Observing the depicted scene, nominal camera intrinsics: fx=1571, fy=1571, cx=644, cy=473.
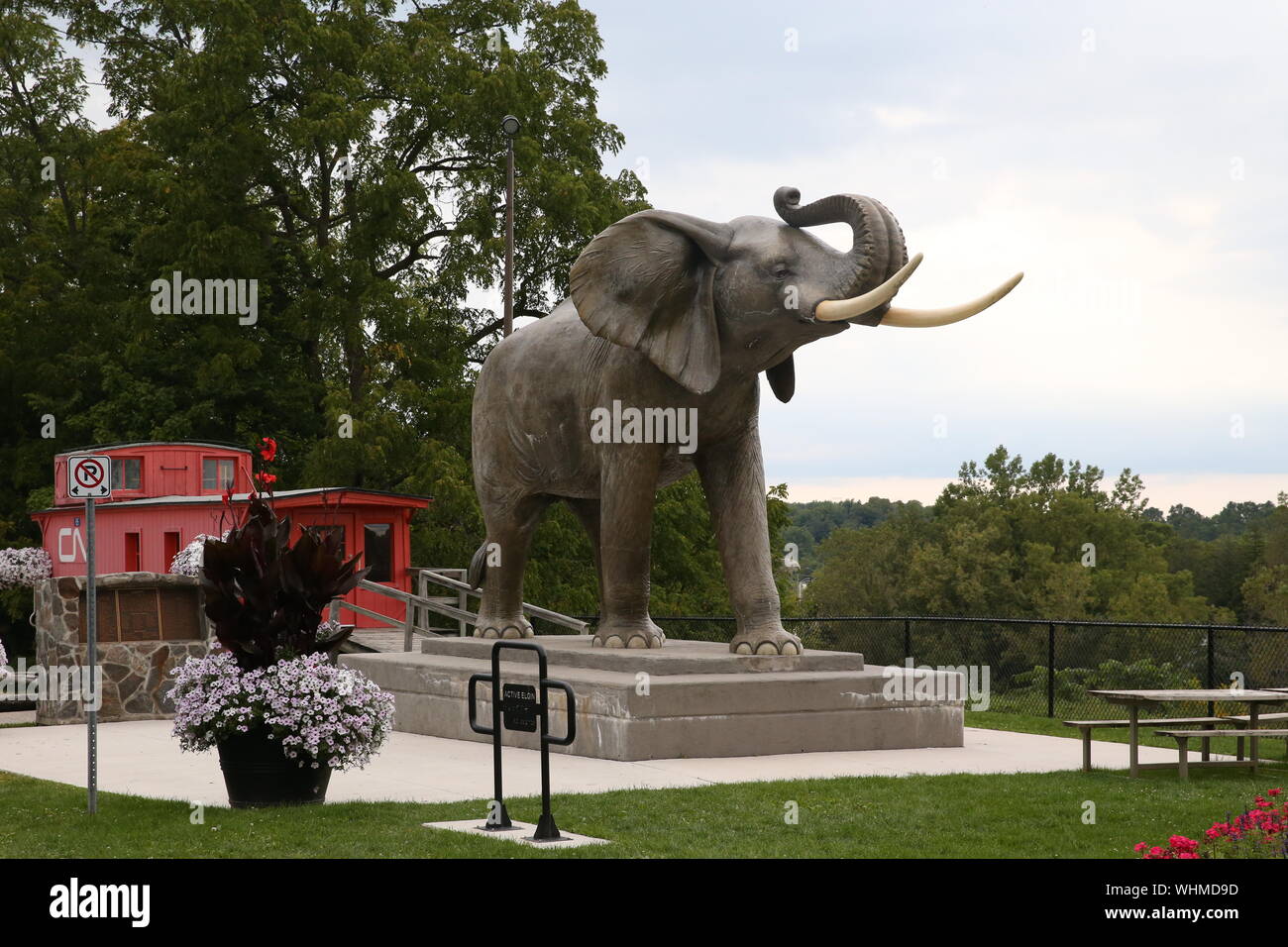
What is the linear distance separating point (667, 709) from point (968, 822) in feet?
10.9

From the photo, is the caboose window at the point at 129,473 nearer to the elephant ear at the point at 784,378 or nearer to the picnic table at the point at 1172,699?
the elephant ear at the point at 784,378

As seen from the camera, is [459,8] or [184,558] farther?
[459,8]

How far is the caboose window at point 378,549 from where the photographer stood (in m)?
25.8

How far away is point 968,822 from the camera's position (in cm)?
820

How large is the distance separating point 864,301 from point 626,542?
2.97 meters

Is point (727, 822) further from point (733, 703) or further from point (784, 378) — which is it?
point (784, 378)

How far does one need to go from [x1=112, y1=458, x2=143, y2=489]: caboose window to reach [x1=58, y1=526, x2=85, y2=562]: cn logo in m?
1.11

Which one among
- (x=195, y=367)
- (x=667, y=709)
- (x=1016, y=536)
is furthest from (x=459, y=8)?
(x=1016, y=536)

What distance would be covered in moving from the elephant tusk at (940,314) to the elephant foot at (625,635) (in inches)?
132

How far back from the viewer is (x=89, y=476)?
29.4 feet

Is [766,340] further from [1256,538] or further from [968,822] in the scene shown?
[1256,538]

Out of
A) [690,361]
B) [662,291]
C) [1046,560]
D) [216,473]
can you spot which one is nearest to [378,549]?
[216,473]

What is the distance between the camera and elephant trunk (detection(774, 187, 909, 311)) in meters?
10.5

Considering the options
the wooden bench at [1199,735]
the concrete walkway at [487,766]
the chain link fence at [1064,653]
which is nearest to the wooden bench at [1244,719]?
the wooden bench at [1199,735]
